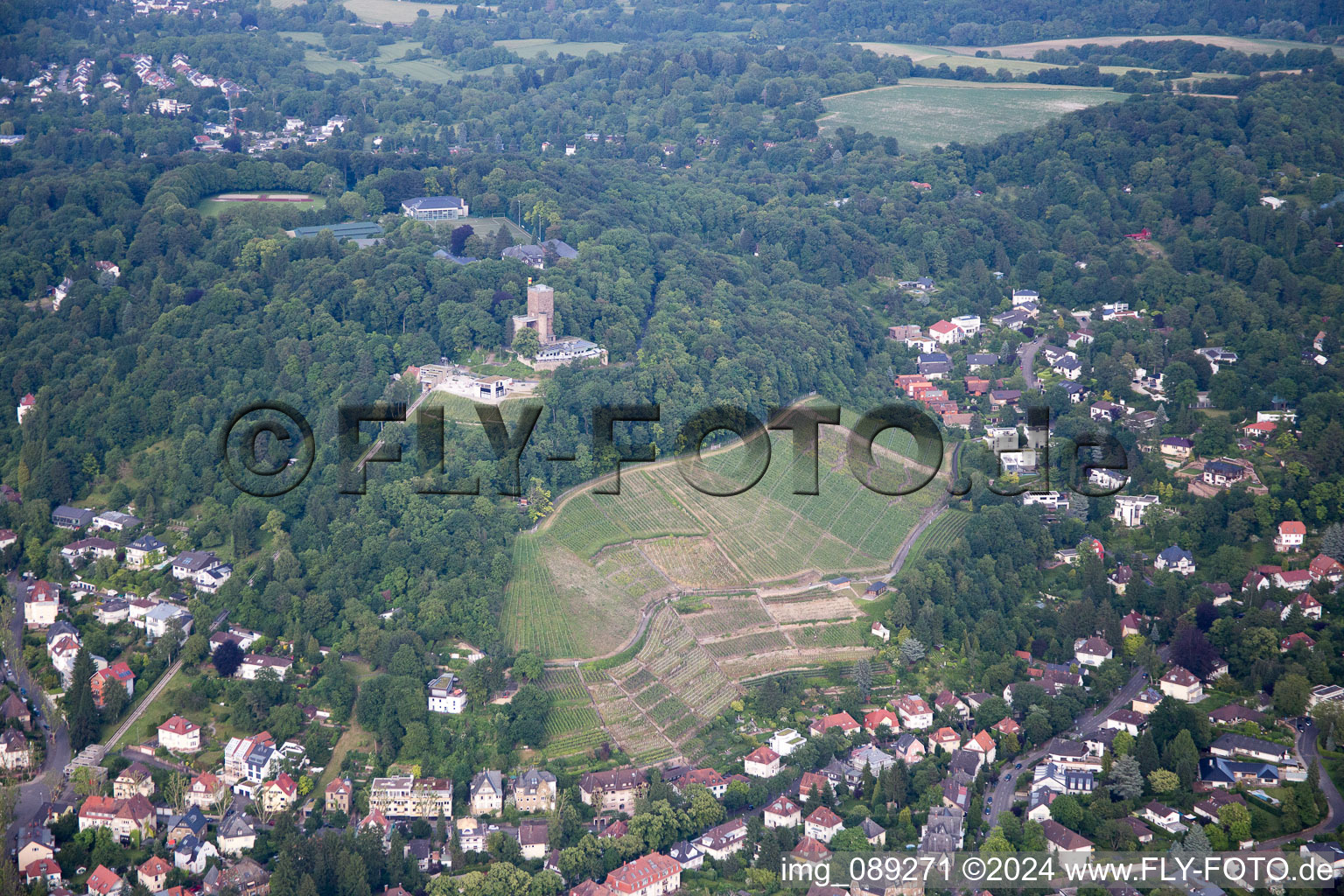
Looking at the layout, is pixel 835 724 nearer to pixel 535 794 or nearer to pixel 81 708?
pixel 535 794

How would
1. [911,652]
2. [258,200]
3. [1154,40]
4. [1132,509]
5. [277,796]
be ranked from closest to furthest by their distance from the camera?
[277,796], [911,652], [1132,509], [258,200], [1154,40]

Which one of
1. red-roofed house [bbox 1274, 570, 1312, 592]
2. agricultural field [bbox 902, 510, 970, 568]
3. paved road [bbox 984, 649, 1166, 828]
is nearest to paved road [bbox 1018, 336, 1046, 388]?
agricultural field [bbox 902, 510, 970, 568]

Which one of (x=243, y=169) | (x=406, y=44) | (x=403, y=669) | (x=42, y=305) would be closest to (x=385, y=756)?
(x=403, y=669)

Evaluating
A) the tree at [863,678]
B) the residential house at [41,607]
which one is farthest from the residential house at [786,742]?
the residential house at [41,607]

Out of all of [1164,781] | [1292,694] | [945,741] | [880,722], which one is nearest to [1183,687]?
[1292,694]

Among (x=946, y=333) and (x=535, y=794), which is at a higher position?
(x=946, y=333)

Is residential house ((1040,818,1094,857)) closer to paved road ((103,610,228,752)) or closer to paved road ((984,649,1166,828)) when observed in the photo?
paved road ((984,649,1166,828))

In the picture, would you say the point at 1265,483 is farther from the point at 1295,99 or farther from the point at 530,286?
the point at 1295,99

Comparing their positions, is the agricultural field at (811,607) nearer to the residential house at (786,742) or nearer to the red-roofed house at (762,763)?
the residential house at (786,742)
